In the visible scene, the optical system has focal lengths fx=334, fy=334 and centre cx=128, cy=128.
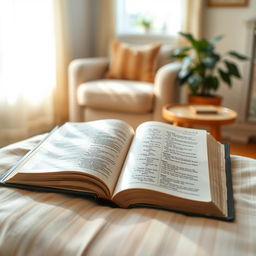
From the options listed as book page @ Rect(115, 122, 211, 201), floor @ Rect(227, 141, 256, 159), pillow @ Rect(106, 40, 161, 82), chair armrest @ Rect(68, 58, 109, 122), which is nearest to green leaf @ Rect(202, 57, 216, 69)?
pillow @ Rect(106, 40, 161, 82)

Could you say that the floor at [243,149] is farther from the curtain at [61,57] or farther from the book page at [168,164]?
the book page at [168,164]

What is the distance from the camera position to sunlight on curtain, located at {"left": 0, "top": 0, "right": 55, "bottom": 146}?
2.37 metres

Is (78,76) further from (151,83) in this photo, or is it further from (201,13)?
(201,13)

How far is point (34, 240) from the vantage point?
0.55 metres

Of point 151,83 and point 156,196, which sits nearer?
point 156,196

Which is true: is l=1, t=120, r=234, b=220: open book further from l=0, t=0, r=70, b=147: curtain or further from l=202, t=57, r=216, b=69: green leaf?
l=0, t=0, r=70, b=147: curtain

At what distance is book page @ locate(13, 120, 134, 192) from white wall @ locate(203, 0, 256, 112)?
80.4 inches

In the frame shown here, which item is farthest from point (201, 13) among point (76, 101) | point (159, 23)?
point (76, 101)

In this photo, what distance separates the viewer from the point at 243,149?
254 centimetres

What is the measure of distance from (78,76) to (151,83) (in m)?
0.58

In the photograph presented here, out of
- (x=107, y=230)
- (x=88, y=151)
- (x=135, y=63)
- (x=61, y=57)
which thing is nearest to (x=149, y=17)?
(x=135, y=63)

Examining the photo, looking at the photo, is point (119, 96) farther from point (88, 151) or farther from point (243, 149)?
point (88, 151)

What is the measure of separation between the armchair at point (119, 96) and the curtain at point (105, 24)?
60 cm

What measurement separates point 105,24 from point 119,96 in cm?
115
